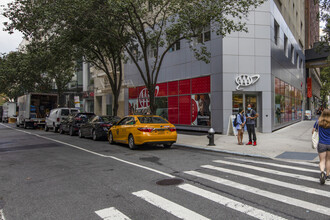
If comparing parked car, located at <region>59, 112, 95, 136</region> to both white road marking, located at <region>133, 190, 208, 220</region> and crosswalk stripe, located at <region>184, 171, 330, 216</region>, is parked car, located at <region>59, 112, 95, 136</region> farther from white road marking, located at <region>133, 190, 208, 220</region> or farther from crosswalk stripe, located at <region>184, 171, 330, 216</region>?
white road marking, located at <region>133, 190, 208, 220</region>

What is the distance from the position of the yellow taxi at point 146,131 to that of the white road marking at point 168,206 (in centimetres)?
564

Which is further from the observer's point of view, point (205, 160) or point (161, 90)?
point (161, 90)

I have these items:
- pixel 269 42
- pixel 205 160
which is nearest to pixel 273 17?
pixel 269 42

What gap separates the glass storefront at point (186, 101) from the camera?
59.3ft

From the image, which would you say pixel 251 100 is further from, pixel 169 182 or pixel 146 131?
pixel 169 182

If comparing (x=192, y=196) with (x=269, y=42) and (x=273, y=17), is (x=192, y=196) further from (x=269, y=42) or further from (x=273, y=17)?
(x=273, y=17)

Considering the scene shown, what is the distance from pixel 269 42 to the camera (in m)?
17.5

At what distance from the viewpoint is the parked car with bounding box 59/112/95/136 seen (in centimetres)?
1786

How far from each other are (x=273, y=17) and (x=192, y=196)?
57.1 ft

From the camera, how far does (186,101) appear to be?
19750mm

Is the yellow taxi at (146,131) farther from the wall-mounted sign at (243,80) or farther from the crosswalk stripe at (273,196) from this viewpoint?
the wall-mounted sign at (243,80)

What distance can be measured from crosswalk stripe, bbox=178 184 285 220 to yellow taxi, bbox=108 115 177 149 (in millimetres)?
5338

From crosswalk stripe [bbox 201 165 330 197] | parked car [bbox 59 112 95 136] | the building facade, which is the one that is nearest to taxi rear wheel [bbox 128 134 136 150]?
crosswalk stripe [bbox 201 165 330 197]

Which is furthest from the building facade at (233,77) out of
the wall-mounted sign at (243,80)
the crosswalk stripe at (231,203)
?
the crosswalk stripe at (231,203)
